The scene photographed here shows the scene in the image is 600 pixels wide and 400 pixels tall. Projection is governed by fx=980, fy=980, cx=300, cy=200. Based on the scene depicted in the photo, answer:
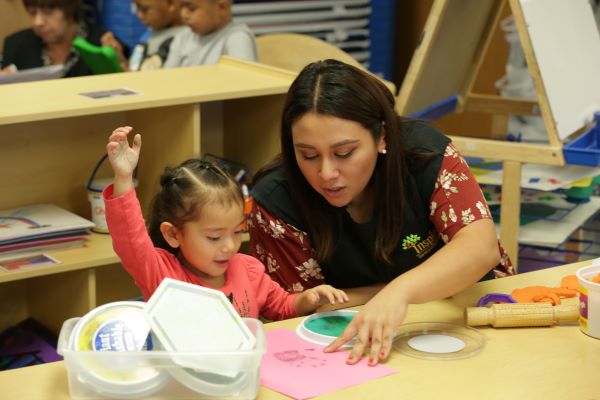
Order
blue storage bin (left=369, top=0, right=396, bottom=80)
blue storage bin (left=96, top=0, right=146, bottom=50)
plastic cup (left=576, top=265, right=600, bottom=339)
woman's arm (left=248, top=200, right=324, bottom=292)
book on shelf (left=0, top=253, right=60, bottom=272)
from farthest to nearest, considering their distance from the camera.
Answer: blue storage bin (left=369, top=0, right=396, bottom=80) < blue storage bin (left=96, top=0, right=146, bottom=50) < book on shelf (left=0, top=253, right=60, bottom=272) < woman's arm (left=248, top=200, right=324, bottom=292) < plastic cup (left=576, top=265, right=600, bottom=339)

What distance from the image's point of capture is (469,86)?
3.57 meters

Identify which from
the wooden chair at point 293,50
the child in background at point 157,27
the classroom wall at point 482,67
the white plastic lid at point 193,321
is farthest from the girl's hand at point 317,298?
the classroom wall at point 482,67

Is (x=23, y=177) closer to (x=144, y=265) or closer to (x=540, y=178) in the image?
(x=144, y=265)

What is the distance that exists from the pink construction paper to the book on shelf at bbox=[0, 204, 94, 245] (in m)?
1.10

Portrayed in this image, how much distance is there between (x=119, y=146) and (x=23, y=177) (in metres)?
1.29

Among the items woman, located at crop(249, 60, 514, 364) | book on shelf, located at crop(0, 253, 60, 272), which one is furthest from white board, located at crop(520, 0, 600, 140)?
book on shelf, located at crop(0, 253, 60, 272)

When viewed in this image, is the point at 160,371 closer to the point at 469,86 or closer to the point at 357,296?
the point at 357,296

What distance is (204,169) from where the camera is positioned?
1.91 m

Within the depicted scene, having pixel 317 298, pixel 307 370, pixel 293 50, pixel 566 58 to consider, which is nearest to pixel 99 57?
pixel 293 50

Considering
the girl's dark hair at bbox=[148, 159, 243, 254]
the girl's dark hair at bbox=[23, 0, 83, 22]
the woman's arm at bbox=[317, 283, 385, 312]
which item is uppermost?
the girl's dark hair at bbox=[23, 0, 83, 22]

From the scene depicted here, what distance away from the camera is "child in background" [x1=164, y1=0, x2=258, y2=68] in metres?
3.67

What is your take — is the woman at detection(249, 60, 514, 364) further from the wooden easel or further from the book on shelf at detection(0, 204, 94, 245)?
the book on shelf at detection(0, 204, 94, 245)

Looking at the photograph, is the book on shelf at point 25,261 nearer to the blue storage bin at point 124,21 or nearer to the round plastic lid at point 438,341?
the round plastic lid at point 438,341

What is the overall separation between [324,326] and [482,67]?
149 inches
